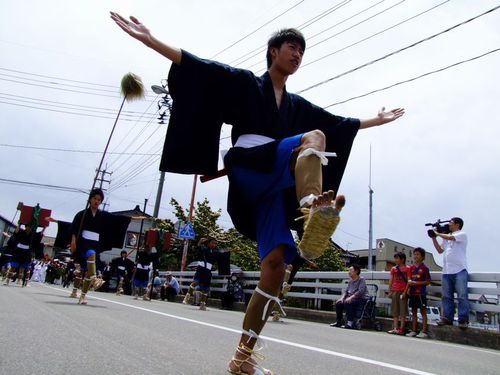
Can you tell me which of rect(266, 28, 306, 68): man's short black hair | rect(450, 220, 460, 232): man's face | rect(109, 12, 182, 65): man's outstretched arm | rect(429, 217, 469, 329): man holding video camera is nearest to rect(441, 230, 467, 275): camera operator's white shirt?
rect(429, 217, 469, 329): man holding video camera

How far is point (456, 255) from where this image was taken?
7652 mm

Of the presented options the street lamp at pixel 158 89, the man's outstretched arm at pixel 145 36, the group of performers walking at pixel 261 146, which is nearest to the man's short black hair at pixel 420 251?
the group of performers walking at pixel 261 146

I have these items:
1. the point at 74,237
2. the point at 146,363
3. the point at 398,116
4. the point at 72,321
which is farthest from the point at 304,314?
the point at 146,363

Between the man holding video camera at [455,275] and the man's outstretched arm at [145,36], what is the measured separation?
260 inches

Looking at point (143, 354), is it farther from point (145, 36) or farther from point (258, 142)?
point (145, 36)

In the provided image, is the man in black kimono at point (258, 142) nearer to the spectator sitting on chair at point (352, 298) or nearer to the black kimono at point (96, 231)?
the black kimono at point (96, 231)

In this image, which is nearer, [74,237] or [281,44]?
[281,44]

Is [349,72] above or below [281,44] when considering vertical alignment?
above

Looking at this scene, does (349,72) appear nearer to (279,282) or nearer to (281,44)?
(281,44)

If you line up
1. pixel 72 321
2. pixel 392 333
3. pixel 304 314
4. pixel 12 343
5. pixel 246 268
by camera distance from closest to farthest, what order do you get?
pixel 12 343
pixel 72 321
pixel 392 333
pixel 304 314
pixel 246 268

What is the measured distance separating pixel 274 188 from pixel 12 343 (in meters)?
1.92

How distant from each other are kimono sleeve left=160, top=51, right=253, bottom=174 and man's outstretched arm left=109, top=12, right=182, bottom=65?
0.06 metres

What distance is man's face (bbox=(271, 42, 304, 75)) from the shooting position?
2.87m

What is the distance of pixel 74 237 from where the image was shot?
7.59 meters
